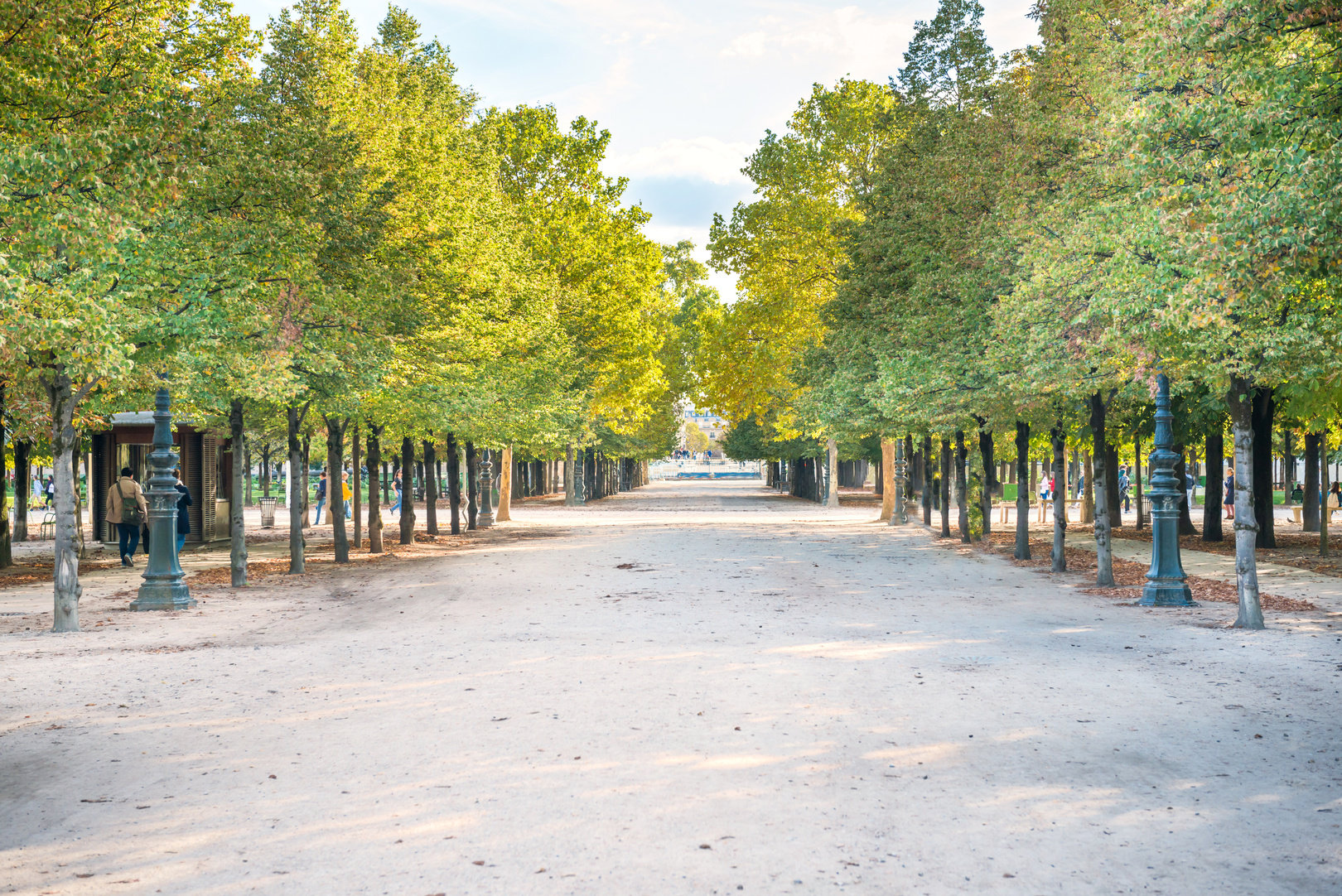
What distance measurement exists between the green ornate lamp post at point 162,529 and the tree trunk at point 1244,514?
511 inches

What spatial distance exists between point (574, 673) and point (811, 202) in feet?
112

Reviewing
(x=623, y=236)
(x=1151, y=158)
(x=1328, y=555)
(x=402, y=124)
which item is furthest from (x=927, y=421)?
(x=623, y=236)

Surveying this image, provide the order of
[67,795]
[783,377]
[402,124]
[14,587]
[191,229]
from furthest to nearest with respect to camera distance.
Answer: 1. [783,377]
2. [402,124]
3. [14,587]
4. [191,229]
5. [67,795]

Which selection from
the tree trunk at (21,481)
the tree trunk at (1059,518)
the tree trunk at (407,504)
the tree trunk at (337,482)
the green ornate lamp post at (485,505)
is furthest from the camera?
the green ornate lamp post at (485,505)

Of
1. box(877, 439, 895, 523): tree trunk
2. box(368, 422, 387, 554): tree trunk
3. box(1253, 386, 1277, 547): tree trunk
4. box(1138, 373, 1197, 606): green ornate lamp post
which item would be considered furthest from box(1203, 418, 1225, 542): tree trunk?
box(368, 422, 387, 554): tree trunk

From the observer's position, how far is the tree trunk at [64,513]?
12844 millimetres

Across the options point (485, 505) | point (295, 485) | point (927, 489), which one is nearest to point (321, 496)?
point (485, 505)

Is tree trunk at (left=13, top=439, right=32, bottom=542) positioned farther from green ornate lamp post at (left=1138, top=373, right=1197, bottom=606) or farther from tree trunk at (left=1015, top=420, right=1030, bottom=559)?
green ornate lamp post at (left=1138, top=373, right=1197, bottom=606)

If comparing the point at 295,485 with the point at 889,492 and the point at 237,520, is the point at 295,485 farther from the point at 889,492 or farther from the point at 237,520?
the point at 889,492

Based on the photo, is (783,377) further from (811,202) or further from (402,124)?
(402,124)

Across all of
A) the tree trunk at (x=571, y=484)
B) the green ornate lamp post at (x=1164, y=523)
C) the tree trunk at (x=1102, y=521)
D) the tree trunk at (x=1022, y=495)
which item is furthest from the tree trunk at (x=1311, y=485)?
the tree trunk at (x=571, y=484)

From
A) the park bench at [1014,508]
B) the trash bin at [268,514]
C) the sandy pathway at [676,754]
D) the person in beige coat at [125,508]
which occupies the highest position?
the person in beige coat at [125,508]

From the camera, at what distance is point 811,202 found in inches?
1634

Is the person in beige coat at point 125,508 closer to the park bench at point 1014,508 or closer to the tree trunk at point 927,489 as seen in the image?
the tree trunk at point 927,489
